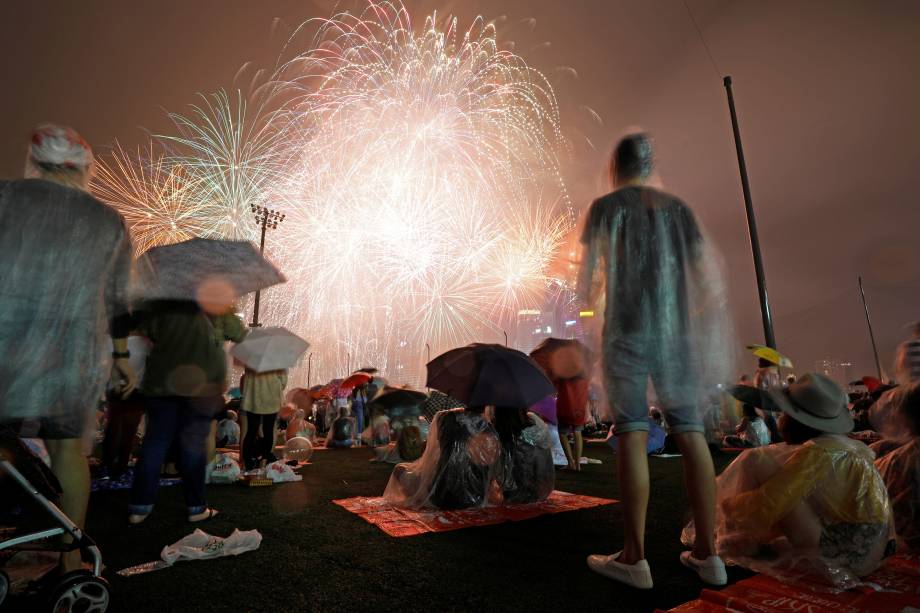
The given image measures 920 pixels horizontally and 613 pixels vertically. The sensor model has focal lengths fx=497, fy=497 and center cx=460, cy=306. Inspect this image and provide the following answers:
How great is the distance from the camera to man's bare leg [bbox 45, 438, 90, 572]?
91.3 inches

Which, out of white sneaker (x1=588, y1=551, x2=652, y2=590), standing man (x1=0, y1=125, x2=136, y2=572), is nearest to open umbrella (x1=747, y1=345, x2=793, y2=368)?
white sneaker (x1=588, y1=551, x2=652, y2=590)

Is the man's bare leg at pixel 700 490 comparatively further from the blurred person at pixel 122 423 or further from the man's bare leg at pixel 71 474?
the blurred person at pixel 122 423

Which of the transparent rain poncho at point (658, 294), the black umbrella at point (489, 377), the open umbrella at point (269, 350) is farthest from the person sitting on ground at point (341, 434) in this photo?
the transparent rain poncho at point (658, 294)

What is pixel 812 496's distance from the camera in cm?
246

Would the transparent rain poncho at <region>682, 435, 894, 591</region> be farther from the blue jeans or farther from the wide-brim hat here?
the blue jeans

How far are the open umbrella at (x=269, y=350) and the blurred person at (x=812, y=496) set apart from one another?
6024 millimetres

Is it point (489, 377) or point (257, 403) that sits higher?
point (489, 377)

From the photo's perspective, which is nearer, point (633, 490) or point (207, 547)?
point (633, 490)

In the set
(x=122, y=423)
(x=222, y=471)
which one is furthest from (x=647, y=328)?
(x=122, y=423)

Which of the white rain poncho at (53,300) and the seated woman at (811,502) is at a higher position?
the white rain poncho at (53,300)

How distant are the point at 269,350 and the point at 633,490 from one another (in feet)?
20.0

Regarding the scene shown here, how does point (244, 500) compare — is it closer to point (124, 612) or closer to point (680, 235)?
point (124, 612)

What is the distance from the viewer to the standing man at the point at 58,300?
2197 mm

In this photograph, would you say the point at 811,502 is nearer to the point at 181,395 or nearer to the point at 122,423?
the point at 181,395
